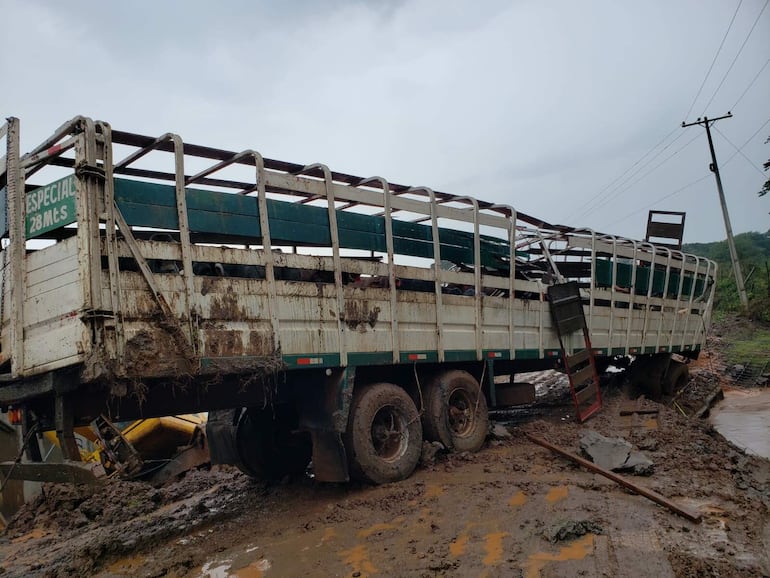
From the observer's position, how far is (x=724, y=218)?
24.8 metres

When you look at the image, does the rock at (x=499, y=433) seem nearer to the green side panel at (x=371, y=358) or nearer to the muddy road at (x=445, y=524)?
the muddy road at (x=445, y=524)

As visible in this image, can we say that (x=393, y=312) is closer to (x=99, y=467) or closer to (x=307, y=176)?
(x=307, y=176)

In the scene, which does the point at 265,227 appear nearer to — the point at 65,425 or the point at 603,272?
the point at 65,425

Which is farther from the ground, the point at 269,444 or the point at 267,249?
the point at 267,249

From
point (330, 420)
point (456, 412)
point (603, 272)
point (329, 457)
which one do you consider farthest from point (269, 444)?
point (603, 272)

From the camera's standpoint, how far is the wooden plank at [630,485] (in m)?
4.30

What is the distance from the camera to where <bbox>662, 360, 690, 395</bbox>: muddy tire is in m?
11.7

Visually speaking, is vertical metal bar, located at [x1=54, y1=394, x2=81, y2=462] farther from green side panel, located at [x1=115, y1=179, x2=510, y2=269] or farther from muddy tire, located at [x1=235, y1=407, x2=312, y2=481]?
muddy tire, located at [x1=235, y1=407, x2=312, y2=481]

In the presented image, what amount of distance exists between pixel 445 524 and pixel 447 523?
3 cm

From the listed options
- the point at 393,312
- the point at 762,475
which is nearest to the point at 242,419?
the point at 393,312

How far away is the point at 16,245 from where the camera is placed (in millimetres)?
4371

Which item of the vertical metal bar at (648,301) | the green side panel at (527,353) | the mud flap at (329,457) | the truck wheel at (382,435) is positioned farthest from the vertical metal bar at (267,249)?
the vertical metal bar at (648,301)

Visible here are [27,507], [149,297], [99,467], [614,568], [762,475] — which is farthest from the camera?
[27,507]

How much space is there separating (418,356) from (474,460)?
4.02 ft
